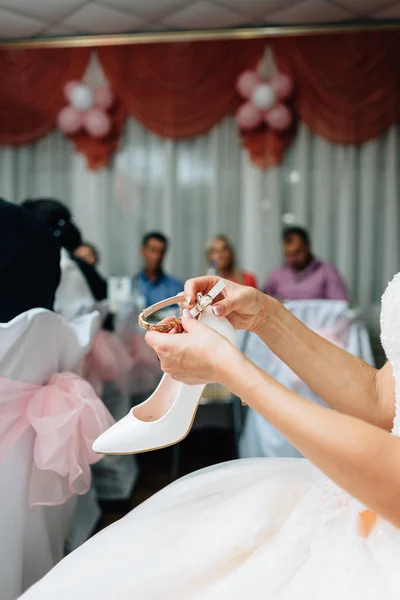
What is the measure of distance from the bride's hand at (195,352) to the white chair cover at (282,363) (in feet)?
4.98

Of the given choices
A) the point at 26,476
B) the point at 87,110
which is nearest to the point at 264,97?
the point at 87,110

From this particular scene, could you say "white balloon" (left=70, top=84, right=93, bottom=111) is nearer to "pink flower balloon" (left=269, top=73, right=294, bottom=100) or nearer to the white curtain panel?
the white curtain panel

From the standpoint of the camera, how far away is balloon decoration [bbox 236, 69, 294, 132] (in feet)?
14.1

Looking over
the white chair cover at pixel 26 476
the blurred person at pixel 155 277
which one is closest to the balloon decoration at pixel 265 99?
the blurred person at pixel 155 277

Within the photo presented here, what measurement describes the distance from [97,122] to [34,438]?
372 cm

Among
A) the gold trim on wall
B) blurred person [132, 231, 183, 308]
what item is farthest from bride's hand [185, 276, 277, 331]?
the gold trim on wall

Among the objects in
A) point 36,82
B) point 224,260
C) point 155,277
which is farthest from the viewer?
point 36,82

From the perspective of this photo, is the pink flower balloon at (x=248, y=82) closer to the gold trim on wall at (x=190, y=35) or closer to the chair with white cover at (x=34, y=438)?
the gold trim on wall at (x=190, y=35)

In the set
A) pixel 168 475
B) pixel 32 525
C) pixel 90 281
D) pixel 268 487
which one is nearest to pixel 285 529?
pixel 268 487

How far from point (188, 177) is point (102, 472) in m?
3.08

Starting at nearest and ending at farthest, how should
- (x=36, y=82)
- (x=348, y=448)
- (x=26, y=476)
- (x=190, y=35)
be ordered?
(x=348, y=448) < (x=26, y=476) < (x=190, y=35) < (x=36, y=82)

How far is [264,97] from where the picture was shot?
428 centimetres

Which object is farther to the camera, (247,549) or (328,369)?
(328,369)

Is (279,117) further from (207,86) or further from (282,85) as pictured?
(207,86)
